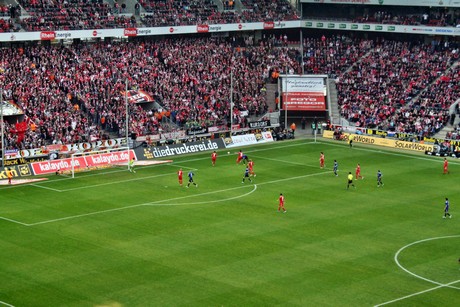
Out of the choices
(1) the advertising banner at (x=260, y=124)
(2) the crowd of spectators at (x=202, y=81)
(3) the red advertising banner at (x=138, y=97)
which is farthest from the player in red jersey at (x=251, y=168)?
(3) the red advertising banner at (x=138, y=97)

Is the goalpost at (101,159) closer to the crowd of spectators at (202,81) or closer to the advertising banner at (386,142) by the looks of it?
the crowd of spectators at (202,81)

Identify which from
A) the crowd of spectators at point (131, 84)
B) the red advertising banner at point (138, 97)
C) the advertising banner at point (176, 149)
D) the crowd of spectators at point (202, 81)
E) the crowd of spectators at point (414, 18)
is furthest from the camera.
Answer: the crowd of spectators at point (414, 18)

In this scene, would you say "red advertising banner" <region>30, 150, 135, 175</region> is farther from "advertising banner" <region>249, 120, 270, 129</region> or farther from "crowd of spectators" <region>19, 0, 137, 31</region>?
"crowd of spectators" <region>19, 0, 137, 31</region>

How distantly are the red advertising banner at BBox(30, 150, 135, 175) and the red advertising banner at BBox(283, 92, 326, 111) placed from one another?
1016 inches

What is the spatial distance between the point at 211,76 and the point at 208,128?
10227 millimetres

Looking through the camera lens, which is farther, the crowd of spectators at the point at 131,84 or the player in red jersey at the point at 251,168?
the crowd of spectators at the point at 131,84

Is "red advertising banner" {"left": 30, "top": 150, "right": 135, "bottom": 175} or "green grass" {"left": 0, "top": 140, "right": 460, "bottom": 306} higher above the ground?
"red advertising banner" {"left": 30, "top": 150, "right": 135, "bottom": 175}

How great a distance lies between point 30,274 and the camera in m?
45.8

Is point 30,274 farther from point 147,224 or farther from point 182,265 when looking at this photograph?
point 147,224

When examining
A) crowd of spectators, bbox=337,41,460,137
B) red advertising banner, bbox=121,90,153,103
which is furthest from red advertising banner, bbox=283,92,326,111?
red advertising banner, bbox=121,90,153,103

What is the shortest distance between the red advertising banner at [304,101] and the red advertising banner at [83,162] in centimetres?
2581

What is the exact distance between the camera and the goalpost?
74938 millimetres

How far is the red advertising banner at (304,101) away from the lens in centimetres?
9962

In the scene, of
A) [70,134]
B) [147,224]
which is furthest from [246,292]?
[70,134]
